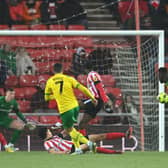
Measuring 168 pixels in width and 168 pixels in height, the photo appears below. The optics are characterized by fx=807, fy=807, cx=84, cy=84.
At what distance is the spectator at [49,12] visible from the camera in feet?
61.0

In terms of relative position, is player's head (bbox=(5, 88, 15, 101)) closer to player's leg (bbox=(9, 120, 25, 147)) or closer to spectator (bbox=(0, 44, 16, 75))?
player's leg (bbox=(9, 120, 25, 147))

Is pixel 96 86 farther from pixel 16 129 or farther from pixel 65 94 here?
pixel 16 129

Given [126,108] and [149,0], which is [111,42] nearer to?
[126,108]

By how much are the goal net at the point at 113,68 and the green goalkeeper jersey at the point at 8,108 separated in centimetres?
73

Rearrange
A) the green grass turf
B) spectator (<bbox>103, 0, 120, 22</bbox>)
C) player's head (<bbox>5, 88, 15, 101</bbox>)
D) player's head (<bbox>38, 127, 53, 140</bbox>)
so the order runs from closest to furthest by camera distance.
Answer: the green grass turf < player's head (<bbox>38, 127, 53, 140</bbox>) < player's head (<bbox>5, 88, 15, 101</bbox>) < spectator (<bbox>103, 0, 120, 22</bbox>)

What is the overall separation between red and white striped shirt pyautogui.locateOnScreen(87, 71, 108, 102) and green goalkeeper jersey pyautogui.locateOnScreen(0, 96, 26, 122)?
1359 millimetres

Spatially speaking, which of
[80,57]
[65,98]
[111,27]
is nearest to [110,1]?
[111,27]

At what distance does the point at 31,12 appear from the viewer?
18.8 meters

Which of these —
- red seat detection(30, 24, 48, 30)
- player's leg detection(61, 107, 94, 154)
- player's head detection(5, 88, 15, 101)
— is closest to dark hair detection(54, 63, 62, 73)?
player's leg detection(61, 107, 94, 154)

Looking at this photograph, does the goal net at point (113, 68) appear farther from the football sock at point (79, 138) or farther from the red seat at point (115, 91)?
the football sock at point (79, 138)

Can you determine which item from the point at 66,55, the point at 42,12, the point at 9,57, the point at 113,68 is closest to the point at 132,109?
the point at 113,68

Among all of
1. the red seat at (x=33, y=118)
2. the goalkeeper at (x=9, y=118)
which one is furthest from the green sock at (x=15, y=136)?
the red seat at (x=33, y=118)

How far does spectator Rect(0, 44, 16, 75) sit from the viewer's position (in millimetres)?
14961

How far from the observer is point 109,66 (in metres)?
15.3
